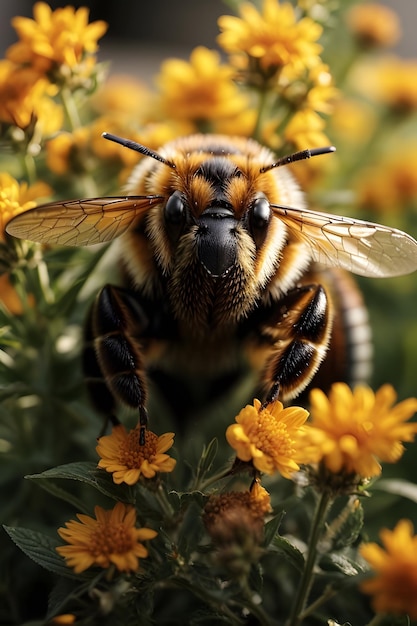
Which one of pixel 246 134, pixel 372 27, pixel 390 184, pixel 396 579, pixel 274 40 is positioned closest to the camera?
pixel 396 579

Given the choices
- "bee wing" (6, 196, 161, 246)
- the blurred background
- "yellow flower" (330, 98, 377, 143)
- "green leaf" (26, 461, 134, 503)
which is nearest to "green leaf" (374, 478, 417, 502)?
"green leaf" (26, 461, 134, 503)

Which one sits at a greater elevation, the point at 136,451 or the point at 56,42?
the point at 56,42

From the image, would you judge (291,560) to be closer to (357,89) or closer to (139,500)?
(139,500)

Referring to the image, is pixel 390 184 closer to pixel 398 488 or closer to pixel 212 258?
pixel 398 488

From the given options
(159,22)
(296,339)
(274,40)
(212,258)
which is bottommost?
(159,22)

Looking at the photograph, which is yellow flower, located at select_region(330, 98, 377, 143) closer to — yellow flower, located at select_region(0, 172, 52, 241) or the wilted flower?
the wilted flower

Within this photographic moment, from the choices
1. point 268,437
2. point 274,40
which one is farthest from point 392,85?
point 268,437

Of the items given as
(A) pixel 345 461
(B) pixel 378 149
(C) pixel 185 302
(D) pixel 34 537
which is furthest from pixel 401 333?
(D) pixel 34 537
